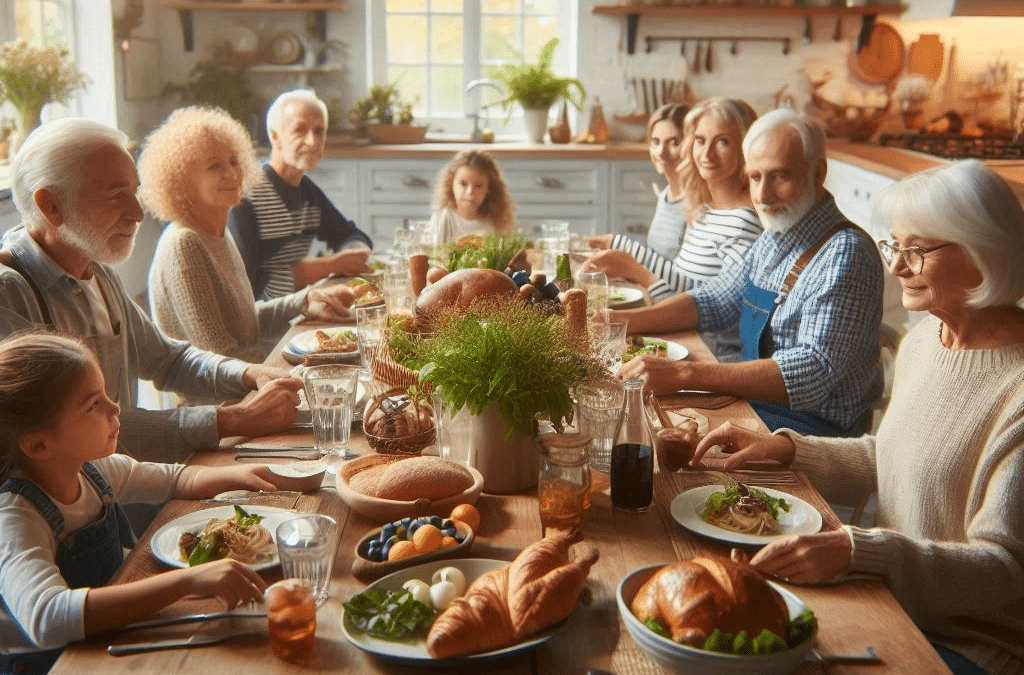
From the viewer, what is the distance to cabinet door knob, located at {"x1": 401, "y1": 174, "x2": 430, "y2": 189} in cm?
588

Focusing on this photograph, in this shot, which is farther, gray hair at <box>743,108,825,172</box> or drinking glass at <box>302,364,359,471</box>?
gray hair at <box>743,108,825,172</box>

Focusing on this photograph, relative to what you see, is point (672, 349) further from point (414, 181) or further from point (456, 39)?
point (456, 39)

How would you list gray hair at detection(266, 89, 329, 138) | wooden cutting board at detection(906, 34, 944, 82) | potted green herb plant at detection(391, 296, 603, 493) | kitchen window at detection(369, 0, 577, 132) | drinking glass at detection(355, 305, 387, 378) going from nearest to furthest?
potted green herb plant at detection(391, 296, 603, 493), drinking glass at detection(355, 305, 387, 378), gray hair at detection(266, 89, 329, 138), wooden cutting board at detection(906, 34, 944, 82), kitchen window at detection(369, 0, 577, 132)

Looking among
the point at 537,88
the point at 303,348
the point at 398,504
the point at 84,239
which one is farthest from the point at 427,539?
the point at 537,88

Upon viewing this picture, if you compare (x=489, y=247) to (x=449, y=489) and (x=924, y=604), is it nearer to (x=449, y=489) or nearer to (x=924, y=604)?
(x=449, y=489)

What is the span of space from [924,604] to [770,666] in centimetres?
58

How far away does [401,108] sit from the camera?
20.4 feet

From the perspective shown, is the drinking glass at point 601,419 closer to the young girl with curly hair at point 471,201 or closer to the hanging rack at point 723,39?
the young girl with curly hair at point 471,201

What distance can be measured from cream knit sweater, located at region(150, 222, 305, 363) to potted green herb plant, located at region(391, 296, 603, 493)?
55.9 inches

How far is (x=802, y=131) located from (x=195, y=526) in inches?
70.4

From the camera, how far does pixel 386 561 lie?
1.38 m

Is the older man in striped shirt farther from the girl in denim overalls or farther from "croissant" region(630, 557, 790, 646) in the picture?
"croissant" region(630, 557, 790, 646)

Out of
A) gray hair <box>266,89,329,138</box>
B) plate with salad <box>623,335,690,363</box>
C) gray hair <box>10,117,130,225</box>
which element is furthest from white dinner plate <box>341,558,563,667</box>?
gray hair <box>266,89,329,138</box>

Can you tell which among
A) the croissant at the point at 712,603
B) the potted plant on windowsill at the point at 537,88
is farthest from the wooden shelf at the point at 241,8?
the croissant at the point at 712,603
